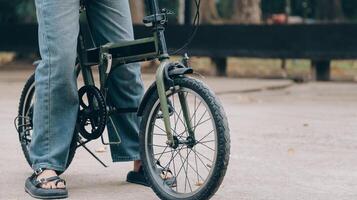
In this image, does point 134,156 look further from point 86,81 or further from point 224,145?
point 224,145

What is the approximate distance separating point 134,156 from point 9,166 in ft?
3.56

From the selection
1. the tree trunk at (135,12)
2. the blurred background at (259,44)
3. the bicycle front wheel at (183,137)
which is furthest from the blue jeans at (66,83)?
the tree trunk at (135,12)

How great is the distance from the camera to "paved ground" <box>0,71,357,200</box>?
5.28 meters

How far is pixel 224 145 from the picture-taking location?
4500 mm

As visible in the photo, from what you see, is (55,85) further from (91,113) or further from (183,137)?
(183,137)

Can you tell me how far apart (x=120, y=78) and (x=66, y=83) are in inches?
13.1

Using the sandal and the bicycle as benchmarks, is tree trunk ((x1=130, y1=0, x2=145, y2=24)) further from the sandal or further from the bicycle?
the sandal

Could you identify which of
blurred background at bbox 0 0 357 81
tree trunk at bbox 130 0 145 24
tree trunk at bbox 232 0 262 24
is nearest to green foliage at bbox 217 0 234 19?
tree trunk at bbox 232 0 262 24

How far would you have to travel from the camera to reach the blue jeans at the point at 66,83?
4988 millimetres

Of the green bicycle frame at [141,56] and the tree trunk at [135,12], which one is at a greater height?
the green bicycle frame at [141,56]

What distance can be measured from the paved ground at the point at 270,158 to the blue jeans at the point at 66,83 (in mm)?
243

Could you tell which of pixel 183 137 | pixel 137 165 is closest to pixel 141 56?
pixel 183 137

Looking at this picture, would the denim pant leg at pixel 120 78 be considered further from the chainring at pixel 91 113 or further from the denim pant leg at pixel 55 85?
the denim pant leg at pixel 55 85

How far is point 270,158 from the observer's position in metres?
6.62
